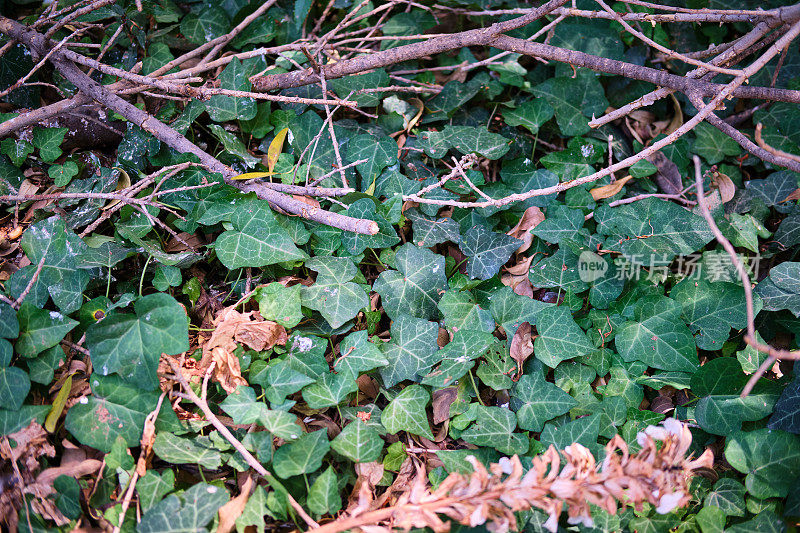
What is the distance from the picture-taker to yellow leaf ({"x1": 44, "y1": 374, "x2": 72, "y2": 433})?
59.4 inches

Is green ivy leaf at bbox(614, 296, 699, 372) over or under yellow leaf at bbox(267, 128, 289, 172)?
under

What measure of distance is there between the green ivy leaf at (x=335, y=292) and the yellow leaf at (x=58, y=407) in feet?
2.40

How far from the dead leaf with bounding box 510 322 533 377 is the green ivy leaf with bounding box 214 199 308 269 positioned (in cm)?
77

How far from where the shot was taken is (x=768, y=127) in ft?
7.37

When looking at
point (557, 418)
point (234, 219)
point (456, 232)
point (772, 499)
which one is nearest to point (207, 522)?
point (234, 219)

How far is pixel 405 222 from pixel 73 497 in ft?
4.36

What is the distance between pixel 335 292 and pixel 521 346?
656 millimetres

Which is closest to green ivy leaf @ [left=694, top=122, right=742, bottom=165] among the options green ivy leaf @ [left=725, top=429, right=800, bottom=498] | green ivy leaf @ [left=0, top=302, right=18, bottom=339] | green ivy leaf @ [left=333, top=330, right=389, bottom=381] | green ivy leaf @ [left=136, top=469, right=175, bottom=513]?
green ivy leaf @ [left=725, top=429, right=800, bottom=498]

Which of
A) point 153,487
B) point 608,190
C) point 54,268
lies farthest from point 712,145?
point 54,268

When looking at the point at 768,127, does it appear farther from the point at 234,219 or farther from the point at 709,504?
the point at 234,219

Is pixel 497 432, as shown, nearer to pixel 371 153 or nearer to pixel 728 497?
pixel 728 497

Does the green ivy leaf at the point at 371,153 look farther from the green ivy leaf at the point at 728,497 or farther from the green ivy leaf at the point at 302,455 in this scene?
the green ivy leaf at the point at 728,497

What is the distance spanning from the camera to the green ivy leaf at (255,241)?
5.66 feet

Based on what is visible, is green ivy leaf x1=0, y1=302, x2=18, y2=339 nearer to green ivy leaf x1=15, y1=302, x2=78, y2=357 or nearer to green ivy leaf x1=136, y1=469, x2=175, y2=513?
green ivy leaf x1=15, y1=302, x2=78, y2=357
